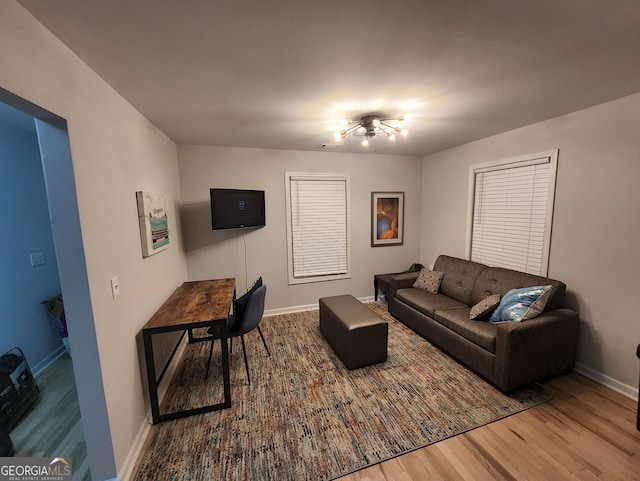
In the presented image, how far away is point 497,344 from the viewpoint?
219 cm

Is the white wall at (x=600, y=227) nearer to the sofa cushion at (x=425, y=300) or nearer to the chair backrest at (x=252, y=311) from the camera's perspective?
the sofa cushion at (x=425, y=300)

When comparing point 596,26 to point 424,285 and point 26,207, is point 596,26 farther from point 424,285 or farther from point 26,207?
point 26,207

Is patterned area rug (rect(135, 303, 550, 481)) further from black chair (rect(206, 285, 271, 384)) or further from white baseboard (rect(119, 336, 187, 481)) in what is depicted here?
black chair (rect(206, 285, 271, 384))

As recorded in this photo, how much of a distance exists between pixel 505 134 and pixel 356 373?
3.15 meters

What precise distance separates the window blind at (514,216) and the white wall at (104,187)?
12.4 ft

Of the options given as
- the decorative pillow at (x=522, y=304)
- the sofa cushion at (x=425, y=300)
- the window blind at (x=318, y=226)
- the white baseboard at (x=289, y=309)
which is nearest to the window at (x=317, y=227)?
the window blind at (x=318, y=226)

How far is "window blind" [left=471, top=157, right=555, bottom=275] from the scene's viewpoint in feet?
8.87

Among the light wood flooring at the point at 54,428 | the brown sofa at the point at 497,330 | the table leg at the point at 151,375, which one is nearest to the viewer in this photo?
the light wood flooring at the point at 54,428

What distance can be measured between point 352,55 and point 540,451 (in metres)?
2.73

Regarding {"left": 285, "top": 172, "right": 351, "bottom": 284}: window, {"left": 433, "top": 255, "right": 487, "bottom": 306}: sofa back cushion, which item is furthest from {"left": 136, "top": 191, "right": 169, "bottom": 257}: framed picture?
{"left": 433, "top": 255, "right": 487, "bottom": 306}: sofa back cushion

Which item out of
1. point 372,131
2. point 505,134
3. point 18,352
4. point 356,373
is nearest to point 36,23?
point 372,131

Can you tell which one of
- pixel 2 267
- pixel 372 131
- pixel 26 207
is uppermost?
pixel 372 131

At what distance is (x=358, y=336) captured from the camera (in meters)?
2.54

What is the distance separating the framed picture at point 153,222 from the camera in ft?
6.67
